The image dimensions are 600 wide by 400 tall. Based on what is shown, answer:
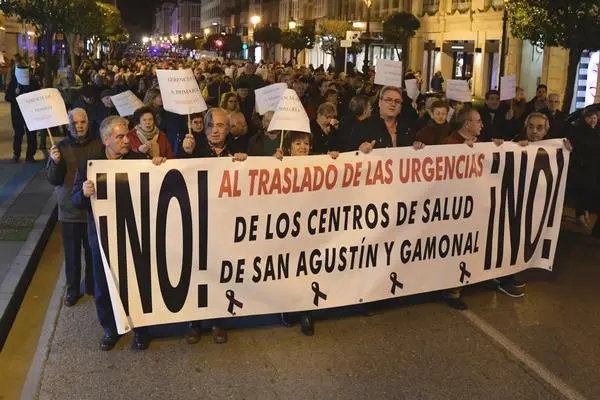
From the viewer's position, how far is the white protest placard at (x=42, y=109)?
5.67 metres

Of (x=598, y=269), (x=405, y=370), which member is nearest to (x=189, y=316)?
(x=405, y=370)

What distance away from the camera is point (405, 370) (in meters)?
5.16

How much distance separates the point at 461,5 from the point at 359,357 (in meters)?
35.2

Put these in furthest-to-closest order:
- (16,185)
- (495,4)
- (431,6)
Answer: (431,6), (495,4), (16,185)

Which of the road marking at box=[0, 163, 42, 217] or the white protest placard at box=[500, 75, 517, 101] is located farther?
the road marking at box=[0, 163, 42, 217]

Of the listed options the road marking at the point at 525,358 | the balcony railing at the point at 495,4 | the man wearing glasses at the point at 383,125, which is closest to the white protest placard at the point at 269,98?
the man wearing glasses at the point at 383,125

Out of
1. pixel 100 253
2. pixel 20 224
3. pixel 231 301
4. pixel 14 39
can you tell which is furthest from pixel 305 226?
pixel 14 39

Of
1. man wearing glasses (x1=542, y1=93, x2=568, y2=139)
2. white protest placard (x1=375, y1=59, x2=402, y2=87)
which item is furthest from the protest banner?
man wearing glasses (x1=542, y1=93, x2=568, y2=139)

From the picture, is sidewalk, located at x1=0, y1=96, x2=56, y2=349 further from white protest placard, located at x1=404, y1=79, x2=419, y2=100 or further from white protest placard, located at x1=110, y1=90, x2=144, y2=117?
white protest placard, located at x1=404, y1=79, x2=419, y2=100

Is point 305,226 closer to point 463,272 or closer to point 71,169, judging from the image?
point 463,272

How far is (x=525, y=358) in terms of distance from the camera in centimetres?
541

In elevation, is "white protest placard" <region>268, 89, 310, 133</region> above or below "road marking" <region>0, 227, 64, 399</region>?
above

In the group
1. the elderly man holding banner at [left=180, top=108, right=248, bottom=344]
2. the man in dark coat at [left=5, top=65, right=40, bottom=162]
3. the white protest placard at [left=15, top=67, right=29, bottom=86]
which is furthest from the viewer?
the white protest placard at [left=15, top=67, right=29, bottom=86]

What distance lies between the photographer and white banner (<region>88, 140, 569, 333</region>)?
206 inches
